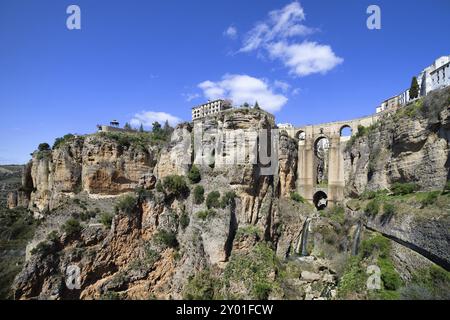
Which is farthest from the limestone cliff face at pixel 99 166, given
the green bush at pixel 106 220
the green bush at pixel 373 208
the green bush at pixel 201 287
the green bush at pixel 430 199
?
the green bush at pixel 430 199

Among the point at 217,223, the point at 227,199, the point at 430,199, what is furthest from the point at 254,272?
the point at 430,199

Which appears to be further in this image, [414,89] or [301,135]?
[301,135]

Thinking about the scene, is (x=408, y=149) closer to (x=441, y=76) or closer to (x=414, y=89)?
(x=441, y=76)

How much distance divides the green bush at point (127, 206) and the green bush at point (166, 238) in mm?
2789

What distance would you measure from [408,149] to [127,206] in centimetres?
2388

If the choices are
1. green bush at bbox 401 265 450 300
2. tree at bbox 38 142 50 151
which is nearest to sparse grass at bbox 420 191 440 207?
green bush at bbox 401 265 450 300

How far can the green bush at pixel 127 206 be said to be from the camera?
2389 cm

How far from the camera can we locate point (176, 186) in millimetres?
25875

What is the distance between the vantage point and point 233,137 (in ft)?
82.8

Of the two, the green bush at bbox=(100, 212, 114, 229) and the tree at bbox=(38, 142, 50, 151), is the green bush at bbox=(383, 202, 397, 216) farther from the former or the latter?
the tree at bbox=(38, 142, 50, 151)

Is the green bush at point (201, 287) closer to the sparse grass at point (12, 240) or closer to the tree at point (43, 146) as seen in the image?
the sparse grass at point (12, 240)

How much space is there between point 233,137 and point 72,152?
50.8 feet

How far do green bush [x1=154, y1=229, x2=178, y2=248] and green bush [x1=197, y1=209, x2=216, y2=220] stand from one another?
2.67 metres

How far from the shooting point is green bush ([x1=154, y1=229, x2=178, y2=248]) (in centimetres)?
2409
